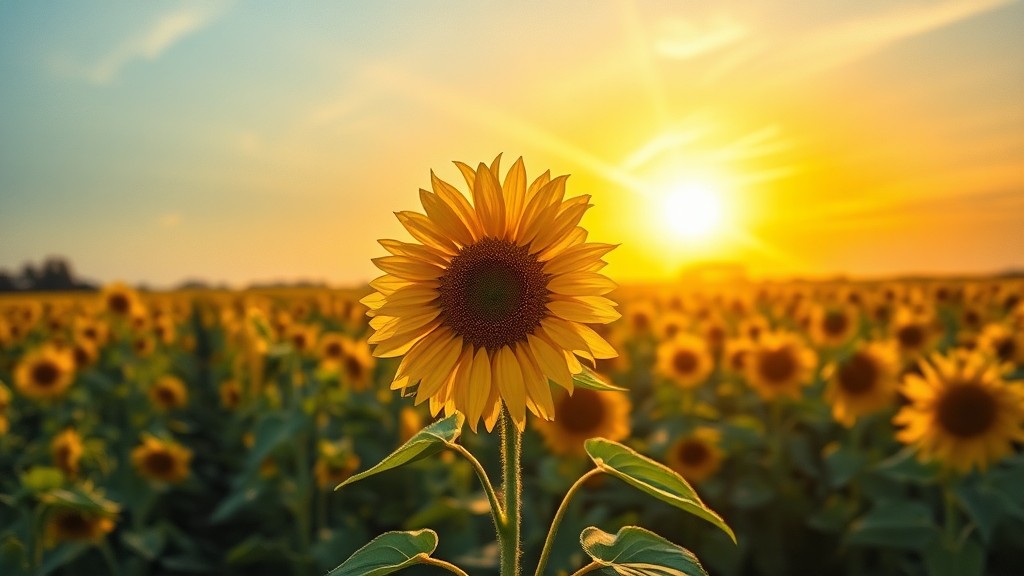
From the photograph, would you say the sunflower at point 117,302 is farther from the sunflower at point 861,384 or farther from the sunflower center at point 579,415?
the sunflower at point 861,384

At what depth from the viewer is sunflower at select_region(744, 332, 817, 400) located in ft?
26.9

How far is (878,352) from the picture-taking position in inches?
308

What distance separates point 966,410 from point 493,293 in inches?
191

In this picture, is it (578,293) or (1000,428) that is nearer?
(578,293)

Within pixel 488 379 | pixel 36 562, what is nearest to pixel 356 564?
pixel 488 379

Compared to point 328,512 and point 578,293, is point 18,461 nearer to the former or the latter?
point 328,512

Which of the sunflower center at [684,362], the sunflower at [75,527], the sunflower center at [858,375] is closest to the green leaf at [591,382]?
the sunflower at [75,527]

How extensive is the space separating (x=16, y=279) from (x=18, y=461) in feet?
242

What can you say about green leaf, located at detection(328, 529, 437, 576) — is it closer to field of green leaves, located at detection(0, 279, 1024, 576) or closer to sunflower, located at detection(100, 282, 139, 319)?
field of green leaves, located at detection(0, 279, 1024, 576)

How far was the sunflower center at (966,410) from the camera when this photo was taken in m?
5.55

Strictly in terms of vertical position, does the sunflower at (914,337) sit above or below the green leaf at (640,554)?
above

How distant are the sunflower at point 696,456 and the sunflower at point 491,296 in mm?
5594

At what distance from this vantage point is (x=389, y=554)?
5.81 ft

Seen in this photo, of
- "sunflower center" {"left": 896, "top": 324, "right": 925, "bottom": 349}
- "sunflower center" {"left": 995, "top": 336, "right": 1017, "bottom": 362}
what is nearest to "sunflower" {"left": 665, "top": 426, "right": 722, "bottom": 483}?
"sunflower center" {"left": 896, "top": 324, "right": 925, "bottom": 349}
